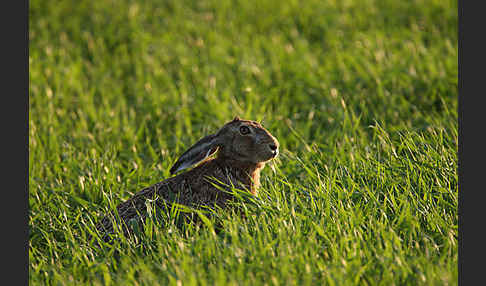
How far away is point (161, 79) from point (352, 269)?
177 inches

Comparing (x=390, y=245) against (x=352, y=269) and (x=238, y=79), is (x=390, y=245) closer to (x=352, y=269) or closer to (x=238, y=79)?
(x=352, y=269)

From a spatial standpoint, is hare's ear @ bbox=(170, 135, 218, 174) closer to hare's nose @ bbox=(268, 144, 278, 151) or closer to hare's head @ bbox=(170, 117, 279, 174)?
hare's head @ bbox=(170, 117, 279, 174)

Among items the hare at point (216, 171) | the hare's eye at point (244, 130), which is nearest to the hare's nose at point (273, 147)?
the hare at point (216, 171)

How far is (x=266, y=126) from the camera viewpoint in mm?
5883

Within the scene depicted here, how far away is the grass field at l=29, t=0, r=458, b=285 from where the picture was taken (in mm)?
3609

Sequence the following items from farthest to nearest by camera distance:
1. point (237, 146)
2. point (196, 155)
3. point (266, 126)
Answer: point (266, 126)
point (237, 146)
point (196, 155)

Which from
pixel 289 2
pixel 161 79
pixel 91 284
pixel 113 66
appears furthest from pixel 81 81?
pixel 91 284

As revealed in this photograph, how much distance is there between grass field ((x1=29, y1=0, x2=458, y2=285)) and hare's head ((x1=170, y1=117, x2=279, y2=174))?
0.29 metres

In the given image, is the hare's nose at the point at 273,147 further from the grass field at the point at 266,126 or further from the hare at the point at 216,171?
the grass field at the point at 266,126

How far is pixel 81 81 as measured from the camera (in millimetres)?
7469

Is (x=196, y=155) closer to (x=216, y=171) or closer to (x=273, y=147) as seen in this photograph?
(x=216, y=171)

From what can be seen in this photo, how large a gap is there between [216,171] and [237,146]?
0.25 m

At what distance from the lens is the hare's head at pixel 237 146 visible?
445cm

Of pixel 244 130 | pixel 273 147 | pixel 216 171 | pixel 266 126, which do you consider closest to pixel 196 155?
pixel 216 171
